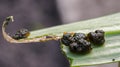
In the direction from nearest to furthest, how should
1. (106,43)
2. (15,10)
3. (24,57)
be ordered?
(106,43), (24,57), (15,10)

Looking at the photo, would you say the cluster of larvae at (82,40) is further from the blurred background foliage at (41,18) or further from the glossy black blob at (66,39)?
the blurred background foliage at (41,18)

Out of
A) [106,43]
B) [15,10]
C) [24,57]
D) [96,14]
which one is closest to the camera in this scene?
[106,43]

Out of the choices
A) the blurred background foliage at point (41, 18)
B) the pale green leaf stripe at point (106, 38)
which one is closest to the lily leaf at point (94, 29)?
the pale green leaf stripe at point (106, 38)

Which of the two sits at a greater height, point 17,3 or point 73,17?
point 17,3

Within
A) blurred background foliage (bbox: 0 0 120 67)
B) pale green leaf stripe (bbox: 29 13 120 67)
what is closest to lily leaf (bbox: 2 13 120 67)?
pale green leaf stripe (bbox: 29 13 120 67)

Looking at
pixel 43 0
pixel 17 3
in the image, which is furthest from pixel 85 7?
pixel 17 3

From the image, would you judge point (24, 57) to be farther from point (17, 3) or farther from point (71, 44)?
point (71, 44)
